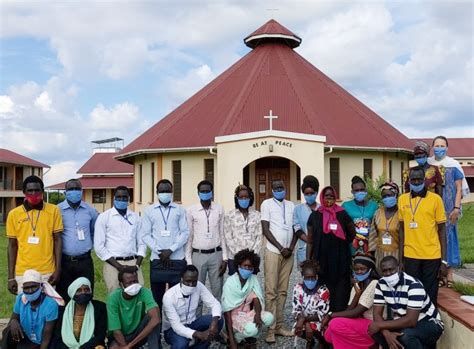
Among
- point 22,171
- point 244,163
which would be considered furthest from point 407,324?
point 22,171

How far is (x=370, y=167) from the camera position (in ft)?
72.1

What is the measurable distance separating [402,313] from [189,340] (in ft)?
7.08

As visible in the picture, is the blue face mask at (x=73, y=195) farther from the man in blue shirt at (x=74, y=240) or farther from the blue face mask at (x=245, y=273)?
the blue face mask at (x=245, y=273)

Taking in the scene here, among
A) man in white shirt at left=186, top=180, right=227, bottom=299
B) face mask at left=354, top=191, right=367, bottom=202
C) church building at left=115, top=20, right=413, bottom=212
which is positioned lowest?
man in white shirt at left=186, top=180, right=227, bottom=299

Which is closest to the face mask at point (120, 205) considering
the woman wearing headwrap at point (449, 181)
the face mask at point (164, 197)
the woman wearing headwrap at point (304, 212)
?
the face mask at point (164, 197)

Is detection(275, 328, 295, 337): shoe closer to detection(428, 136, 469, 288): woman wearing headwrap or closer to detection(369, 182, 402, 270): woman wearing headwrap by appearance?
detection(369, 182, 402, 270): woman wearing headwrap

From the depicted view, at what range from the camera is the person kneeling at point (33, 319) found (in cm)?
545

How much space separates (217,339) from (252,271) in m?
0.85

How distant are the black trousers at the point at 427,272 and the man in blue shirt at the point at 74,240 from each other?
3546mm

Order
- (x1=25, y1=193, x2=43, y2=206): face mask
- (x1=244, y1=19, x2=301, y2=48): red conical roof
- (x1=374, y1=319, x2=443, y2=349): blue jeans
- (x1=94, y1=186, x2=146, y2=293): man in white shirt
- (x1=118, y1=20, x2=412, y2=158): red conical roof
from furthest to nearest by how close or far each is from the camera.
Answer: (x1=244, y1=19, x2=301, y2=48): red conical roof → (x1=118, y1=20, x2=412, y2=158): red conical roof → (x1=94, y1=186, x2=146, y2=293): man in white shirt → (x1=25, y1=193, x2=43, y2=206): face mask → (x1=374, y1=319, x2=443, y2=349): blue jeans

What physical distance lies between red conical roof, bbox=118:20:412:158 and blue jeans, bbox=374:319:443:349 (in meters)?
15.0

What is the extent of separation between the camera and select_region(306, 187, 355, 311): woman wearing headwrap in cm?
594

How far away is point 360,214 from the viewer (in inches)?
244

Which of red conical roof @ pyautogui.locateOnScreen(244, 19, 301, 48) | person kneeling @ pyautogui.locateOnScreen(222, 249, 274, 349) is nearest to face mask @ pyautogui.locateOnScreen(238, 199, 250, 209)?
person kneeling @ pyautogui.locateOnScreen(222, 249, 274, 349)
